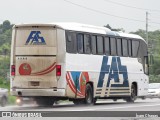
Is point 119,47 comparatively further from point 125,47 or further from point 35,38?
point 35,38

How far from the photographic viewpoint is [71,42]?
94.7 feet

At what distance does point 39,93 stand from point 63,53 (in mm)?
1860

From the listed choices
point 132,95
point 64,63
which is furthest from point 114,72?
point 64,63

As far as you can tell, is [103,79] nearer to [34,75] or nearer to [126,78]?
[126,78]

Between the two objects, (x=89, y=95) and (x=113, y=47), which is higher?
(x=113, y=47)

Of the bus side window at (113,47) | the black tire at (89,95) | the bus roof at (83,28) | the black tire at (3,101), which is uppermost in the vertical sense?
the bus roof at (83,28)

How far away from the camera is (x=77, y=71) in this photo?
1156 inches

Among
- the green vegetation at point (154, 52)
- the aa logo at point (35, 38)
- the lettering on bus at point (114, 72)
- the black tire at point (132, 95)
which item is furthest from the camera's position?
the green vegetation at point (154, 52)

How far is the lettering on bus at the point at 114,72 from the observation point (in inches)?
1255

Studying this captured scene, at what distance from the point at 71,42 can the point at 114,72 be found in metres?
4.86

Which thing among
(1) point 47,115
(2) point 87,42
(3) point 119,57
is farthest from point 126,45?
(1) point 47,115

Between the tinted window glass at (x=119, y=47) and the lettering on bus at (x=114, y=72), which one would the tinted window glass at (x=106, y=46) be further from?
the tinted window glass at (x=119, y=47)

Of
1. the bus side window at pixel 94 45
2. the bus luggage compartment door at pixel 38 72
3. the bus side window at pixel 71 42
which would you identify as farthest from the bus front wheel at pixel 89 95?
the bus luggage compartment door at pixel 38 72

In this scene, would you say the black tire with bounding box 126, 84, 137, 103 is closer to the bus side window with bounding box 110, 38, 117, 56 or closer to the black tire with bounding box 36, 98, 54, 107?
the bus side window with bounding box 110, 38, 117, 56
